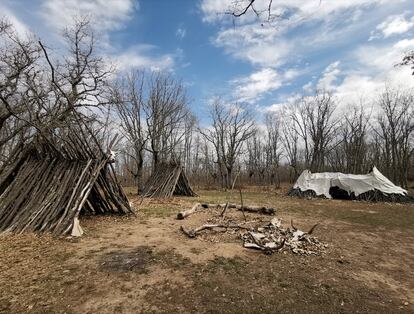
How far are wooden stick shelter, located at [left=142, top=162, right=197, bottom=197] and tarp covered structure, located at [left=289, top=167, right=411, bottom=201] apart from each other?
22.9ft

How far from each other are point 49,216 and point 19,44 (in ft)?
27.8

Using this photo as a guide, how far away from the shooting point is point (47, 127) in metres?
8.48

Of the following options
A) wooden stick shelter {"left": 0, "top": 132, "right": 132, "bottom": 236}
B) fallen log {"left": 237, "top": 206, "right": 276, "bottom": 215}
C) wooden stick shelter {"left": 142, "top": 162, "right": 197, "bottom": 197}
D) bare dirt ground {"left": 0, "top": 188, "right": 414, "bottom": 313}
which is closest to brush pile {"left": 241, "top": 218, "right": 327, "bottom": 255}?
bare dirt ground {"left": 0, "top": 188, "right": 414, "bottom": 313}

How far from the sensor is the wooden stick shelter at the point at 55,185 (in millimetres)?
6496

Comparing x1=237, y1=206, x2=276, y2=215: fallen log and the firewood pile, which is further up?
x1=237, y1=206, x2=276, y2=215: fallen log

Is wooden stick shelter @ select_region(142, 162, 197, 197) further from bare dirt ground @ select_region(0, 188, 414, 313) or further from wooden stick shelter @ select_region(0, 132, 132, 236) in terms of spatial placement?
bare dirt ground @ select_region(0, 188, 414, 313)

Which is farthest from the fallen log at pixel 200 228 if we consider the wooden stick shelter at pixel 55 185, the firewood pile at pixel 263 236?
the wooden stick shelter at pixel 55 185

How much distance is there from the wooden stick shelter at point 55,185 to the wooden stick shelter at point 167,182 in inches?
248

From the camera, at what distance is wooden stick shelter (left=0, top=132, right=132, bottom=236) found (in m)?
6.50

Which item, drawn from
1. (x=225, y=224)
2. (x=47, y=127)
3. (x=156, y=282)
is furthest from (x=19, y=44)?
(x=156, y=282)

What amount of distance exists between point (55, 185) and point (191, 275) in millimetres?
4809

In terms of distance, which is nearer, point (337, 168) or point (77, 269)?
point (77, 269)

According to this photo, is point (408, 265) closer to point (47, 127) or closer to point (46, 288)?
point (46, 288)

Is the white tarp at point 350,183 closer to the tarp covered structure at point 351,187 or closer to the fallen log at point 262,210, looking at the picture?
the tarp covered structure at point 351,187
